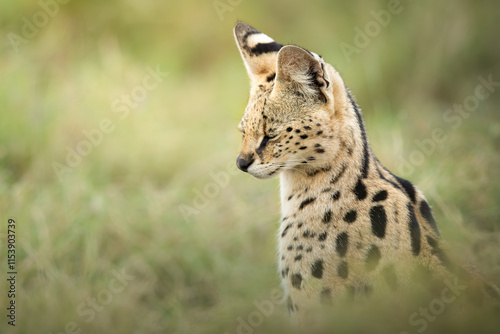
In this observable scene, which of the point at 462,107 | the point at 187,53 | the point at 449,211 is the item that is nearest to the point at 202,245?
the point at 449,211

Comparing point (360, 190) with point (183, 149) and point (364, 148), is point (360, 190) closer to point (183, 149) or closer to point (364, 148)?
point (364, 148)

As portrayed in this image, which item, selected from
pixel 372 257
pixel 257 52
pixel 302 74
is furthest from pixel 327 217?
pixel 257 52

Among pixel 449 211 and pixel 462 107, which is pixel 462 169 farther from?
pixel 462 107

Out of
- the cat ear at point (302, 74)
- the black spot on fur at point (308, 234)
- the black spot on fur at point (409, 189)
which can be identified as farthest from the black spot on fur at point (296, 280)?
the cat ear at point (302, 74)

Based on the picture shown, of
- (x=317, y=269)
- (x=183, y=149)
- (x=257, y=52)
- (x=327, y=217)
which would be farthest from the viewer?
(x=183, y=149)

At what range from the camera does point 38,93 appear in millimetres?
6734

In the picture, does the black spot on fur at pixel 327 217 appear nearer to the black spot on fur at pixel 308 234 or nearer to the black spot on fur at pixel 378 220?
the black spot on fur at pixel 308 234

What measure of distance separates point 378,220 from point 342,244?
0.77 ft

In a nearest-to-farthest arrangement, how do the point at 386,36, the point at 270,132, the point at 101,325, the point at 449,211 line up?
the point at 270,132, the point at 101,325, the point at 449,211, the point at 386,36

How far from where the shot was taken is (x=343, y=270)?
3529 millimetres

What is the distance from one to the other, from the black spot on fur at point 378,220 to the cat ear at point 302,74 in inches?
26.5

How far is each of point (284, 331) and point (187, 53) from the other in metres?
6.97

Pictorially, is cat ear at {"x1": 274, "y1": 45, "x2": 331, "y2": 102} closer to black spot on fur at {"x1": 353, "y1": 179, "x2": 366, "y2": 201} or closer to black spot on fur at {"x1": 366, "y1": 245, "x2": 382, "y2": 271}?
black spot on fur at {"x1": 353, "y1": 179, "x2": 366, "y2": 201}

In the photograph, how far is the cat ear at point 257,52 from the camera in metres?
4.01
